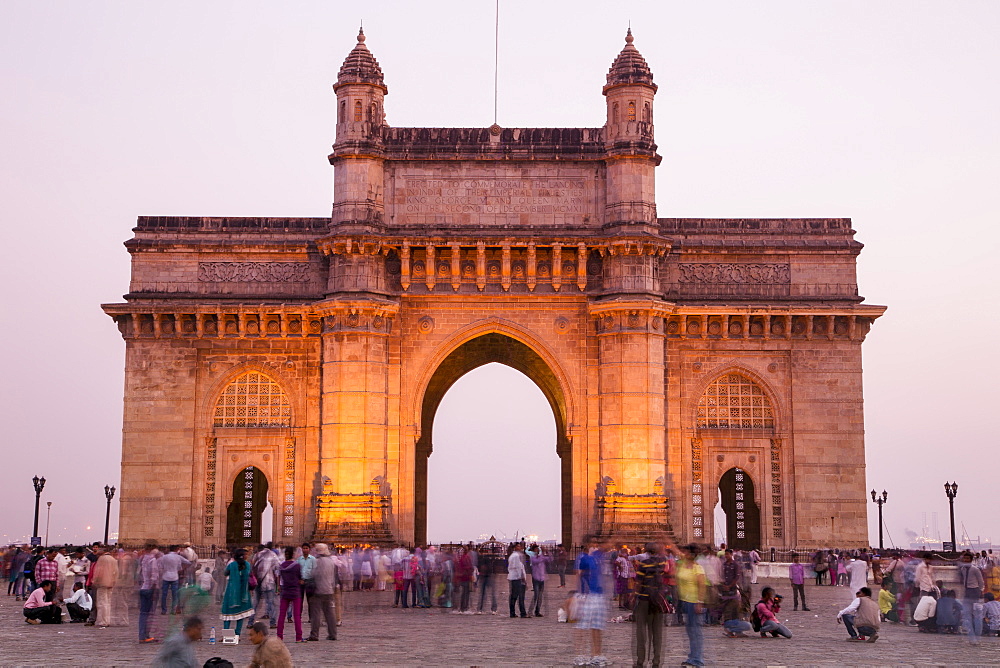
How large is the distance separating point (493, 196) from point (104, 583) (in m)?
18.9

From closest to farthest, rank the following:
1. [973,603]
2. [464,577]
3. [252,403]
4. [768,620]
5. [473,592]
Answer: [973,603]
[768,620]
[464,577]
[473,592]
[252,403]

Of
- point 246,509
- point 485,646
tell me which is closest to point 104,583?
point 485,646

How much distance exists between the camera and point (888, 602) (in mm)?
27312

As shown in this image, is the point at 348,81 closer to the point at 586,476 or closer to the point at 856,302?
the point at 586,476

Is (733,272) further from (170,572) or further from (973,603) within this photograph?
(170,572)

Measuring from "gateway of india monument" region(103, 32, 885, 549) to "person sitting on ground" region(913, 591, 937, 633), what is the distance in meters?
13.0

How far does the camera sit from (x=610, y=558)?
30.6 m

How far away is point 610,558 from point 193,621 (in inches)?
713

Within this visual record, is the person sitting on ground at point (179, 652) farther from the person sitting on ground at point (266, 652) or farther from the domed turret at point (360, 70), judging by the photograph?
the domed turret at point (360, 70)

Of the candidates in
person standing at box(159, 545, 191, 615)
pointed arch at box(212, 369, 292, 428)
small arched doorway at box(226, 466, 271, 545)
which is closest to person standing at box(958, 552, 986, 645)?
person standing at box(159, 545, 191, 615)

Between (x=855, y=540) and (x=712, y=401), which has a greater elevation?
(x=712, y=401)

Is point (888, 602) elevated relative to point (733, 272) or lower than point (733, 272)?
lower

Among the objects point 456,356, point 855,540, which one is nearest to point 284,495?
point 456,356

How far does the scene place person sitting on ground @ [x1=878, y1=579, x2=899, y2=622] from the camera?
1073 inches
